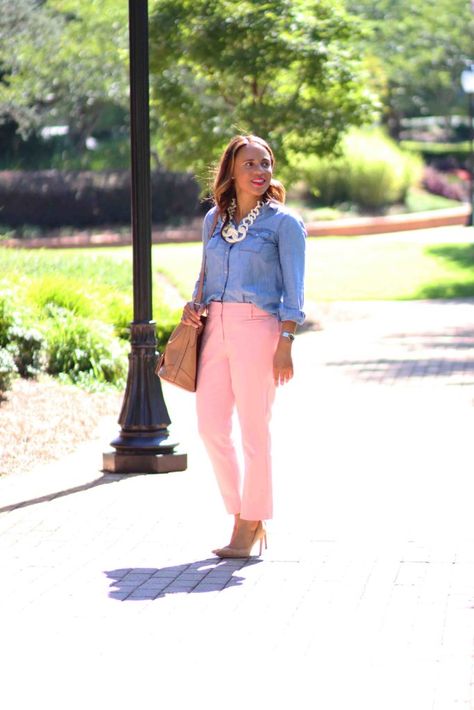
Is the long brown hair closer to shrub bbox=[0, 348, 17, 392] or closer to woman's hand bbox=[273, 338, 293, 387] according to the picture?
woman's hand bbox=[273, 338, 293, 387]

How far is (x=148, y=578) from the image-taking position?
627 centimetres

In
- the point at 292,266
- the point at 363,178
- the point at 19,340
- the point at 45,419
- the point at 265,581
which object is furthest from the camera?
the point at 363,178

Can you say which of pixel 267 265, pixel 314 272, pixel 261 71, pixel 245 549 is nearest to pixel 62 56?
pixel 314 272

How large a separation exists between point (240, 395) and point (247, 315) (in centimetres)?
35

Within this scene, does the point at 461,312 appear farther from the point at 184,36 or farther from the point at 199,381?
the point at 199,381

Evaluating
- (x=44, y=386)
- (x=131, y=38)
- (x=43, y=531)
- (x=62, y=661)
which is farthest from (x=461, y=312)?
(x=62, y=661)

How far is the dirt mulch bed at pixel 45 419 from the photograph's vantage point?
30.5ft

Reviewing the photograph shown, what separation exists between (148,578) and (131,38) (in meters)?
3.70

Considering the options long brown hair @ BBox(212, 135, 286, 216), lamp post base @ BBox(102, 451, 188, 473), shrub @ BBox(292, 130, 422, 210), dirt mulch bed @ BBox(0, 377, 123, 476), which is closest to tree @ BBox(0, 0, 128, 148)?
shrub @ BBox(292, 130, 422, 210)

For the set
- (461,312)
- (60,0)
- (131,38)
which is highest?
(60,0)

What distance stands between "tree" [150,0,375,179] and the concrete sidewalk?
26.4 feet

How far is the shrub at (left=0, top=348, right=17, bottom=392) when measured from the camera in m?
10.8

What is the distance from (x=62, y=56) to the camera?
32.5 metres

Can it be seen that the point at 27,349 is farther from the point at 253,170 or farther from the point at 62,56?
the point at 62,56
